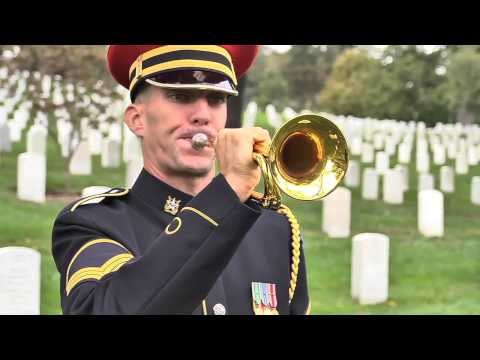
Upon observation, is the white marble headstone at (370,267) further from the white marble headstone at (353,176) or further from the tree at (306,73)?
the tree at (306,73)

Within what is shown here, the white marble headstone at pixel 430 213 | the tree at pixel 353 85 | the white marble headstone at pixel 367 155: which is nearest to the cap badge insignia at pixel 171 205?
the white marble headstone at pixel 430 213

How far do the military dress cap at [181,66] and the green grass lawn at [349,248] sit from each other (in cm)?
381

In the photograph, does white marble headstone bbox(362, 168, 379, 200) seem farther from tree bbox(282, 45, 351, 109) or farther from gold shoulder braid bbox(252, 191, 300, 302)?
tree bbox(282, 45, 351, 109)

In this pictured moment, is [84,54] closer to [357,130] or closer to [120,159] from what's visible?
[120,159]

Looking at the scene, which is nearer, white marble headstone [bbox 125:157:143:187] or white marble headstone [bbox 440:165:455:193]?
white marble headstone [bbox 125:157:143:187]

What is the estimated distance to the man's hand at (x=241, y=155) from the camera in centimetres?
188

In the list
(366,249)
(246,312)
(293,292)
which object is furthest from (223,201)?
(366,249)

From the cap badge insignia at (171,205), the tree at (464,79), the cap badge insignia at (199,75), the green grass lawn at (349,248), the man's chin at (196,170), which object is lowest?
the green grass lawn at (349,248)

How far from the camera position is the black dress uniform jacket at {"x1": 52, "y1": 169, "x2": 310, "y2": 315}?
1861 millimetres

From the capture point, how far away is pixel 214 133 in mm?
2223

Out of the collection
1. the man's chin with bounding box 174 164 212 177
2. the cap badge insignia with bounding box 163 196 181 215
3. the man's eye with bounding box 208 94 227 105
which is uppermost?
the man's eye with bounding box 208 94 227 105

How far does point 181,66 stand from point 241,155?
61cm

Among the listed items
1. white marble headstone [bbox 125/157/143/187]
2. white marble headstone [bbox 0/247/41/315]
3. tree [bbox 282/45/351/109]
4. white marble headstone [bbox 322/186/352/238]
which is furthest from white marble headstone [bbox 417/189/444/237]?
tree [bbox 282/45/351/109]

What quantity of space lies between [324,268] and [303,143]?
20.5 feet
